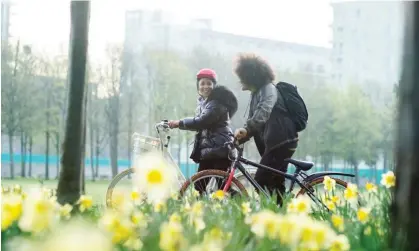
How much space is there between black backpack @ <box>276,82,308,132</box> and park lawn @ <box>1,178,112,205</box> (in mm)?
968

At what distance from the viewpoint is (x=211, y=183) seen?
2807 mm

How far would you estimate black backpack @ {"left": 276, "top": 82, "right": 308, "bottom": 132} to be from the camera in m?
2.88

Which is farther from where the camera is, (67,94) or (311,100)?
(311,100)

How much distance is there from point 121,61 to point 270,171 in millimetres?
946

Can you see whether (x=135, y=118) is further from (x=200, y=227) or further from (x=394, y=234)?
(x=394, y=234)

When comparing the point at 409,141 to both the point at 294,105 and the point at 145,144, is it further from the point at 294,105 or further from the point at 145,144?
the point at 145,144

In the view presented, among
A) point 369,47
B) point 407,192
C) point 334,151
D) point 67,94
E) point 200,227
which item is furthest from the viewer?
point 334,151

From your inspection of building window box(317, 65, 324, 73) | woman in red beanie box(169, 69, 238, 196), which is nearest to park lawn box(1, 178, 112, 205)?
woman in red beanie box(169, 69, 238, 196)

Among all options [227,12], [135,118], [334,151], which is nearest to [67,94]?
[135,118]

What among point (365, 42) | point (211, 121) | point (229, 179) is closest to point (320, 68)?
point (365, 42)

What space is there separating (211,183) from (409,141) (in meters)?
1.40

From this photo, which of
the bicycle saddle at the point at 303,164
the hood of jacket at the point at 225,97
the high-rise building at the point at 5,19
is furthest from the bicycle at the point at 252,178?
the high-rise building at the point at 5,19

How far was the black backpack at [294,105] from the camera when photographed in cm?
288

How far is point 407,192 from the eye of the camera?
4.99 feet
